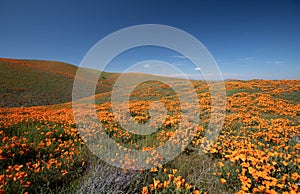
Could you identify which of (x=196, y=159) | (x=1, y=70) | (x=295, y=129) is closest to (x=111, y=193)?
(x=196, y=159)

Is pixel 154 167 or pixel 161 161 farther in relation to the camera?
pixel 161 161

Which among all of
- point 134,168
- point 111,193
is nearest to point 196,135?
point 134,168

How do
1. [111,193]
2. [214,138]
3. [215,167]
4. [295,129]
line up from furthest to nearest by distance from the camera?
[295,129], [214,138], [215,167], [111,193]

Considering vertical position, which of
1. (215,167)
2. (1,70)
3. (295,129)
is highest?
(1,70)

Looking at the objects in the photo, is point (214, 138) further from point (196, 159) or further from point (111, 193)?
point (111, 193)

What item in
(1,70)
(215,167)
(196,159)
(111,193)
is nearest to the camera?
(111,193)

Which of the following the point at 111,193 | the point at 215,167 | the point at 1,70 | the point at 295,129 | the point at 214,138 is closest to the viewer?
the point at 111,193

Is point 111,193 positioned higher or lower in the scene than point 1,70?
lower

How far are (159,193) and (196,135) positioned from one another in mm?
3417

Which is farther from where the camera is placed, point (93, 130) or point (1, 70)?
point (1, 70)

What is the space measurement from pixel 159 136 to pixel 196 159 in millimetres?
1841

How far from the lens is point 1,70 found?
35219 mm

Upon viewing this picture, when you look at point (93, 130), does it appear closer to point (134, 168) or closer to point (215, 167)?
point (134, 168)

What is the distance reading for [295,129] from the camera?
662cm
